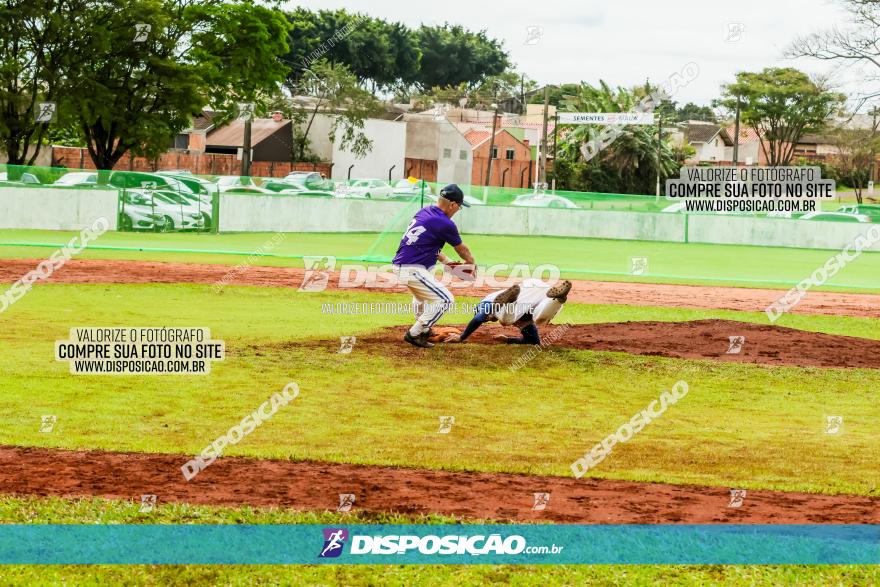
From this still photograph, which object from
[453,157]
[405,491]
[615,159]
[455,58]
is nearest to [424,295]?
[405,491]

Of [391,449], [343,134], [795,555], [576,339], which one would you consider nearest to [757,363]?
[576,339]

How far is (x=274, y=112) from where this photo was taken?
2987 inches

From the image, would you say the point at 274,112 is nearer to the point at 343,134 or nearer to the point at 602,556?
the point at 343,134

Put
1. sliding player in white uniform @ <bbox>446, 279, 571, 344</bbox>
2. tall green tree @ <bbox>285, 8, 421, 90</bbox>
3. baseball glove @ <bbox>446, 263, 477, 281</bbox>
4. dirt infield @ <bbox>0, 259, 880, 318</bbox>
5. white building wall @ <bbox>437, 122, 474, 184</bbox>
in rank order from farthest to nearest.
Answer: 1. tall green tree @ <bbox>285, 8, 421, 90</bbox>
2. white building wall @ <bbox>437, 122, 474, 184</bbox>
3. dirt infield @ <bbox>0, 259, 880, 318</bbox>
4. sliding player in white uniform @ <bbox>446, 279, 571, 344</bbox>
5. baseball glove @ <bbox>446, 263, 477, 281</bbox>

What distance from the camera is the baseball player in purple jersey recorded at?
13.4m

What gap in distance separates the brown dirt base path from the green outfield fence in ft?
65.6

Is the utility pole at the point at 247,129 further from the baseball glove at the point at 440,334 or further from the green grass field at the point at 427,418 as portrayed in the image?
the baseball glove at the point at 440,334

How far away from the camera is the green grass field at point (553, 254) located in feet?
92.6

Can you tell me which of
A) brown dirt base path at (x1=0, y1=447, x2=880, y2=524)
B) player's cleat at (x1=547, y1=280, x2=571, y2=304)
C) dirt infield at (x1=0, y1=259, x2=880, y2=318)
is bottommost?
brown dirt base path at (x1=0, y1=447, x2=880, y2=524)

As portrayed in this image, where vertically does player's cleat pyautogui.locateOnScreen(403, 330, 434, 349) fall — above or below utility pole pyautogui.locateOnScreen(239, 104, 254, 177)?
below

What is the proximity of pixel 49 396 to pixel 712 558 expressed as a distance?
673 cm

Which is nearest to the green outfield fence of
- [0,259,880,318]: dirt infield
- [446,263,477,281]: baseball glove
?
[0,259,880,318]: dirt infield

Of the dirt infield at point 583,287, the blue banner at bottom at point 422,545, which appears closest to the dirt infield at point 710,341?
the dirt infield at point 583,287

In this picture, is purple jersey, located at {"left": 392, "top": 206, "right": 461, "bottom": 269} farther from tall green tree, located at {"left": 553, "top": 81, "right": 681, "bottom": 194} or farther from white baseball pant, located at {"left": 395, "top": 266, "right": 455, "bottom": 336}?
tall green tree, located at {"left": 553, "top": 81, "right": 681, "bottom": 194}
